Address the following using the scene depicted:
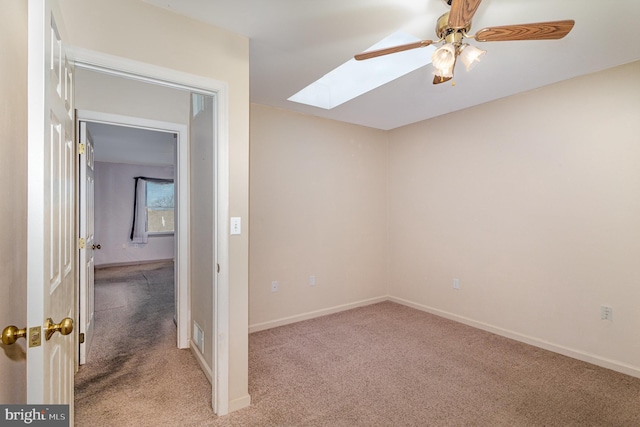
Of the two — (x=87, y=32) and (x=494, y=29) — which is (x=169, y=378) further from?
(x=494, y=29)

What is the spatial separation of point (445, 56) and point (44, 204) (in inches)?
70.5

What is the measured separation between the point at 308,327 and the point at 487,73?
296cm

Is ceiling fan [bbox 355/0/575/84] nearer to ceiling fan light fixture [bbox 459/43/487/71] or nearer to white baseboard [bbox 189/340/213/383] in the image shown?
ceiling fan light fixture [bbox 459/43/487/71]

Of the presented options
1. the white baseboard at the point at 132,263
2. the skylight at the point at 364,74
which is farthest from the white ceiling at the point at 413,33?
the white baseboard at the point at 132,263

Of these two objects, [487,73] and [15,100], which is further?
[487,73]

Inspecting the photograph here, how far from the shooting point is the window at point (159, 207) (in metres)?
7.47

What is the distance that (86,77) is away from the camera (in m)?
2.48

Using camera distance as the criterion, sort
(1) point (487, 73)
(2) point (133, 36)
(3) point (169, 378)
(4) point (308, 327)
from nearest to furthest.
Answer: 1. (2) point (133, 36)
2. (3) point (169, 378)
3. (1) point (487, 73)
4. (4) point (308, 327)

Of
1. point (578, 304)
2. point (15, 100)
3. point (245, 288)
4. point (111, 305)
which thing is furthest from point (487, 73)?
point (111, 305)

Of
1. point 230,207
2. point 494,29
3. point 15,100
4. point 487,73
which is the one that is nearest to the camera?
point 15,100

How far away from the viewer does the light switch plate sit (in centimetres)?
199

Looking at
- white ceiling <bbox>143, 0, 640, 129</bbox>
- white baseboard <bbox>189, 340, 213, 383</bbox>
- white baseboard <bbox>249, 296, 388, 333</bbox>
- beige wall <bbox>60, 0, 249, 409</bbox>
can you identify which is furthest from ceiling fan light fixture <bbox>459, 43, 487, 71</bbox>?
white baseboard <bbox>249, 296, 388, 333</bbox>

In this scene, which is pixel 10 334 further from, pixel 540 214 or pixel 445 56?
pixel 540 214

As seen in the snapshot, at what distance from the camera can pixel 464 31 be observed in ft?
5.27
